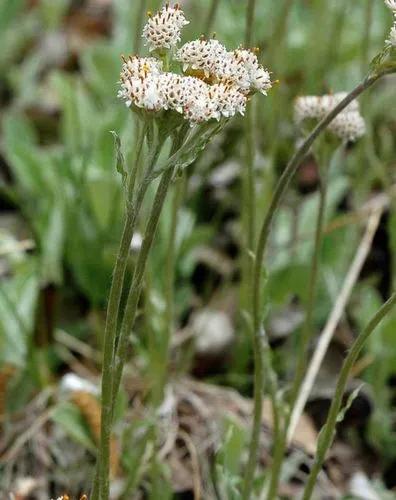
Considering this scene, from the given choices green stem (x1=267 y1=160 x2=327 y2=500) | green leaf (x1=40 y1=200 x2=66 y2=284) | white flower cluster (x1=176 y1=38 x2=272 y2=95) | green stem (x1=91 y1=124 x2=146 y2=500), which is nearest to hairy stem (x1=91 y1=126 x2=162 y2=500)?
green stem (x1=91 y1=124 x2=146 y2=500)

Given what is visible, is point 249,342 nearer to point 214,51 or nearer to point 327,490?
point 327,490

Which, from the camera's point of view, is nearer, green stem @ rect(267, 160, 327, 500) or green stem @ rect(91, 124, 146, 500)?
green stem @ rect(91, 124, 146, 500)

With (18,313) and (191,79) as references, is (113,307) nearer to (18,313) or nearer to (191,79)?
(191,79)

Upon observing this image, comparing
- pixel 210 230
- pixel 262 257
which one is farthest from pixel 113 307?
pixel 210 230

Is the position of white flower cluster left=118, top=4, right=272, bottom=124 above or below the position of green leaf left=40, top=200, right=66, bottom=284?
above

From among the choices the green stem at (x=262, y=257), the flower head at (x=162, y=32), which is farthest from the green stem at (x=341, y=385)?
the flower head at (x=162, y=32)

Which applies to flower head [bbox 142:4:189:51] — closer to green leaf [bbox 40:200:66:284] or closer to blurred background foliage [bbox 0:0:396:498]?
blurred background foliage [bbox 0:0:396:498]

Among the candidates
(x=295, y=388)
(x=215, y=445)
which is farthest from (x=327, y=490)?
(x=295, y=388)
